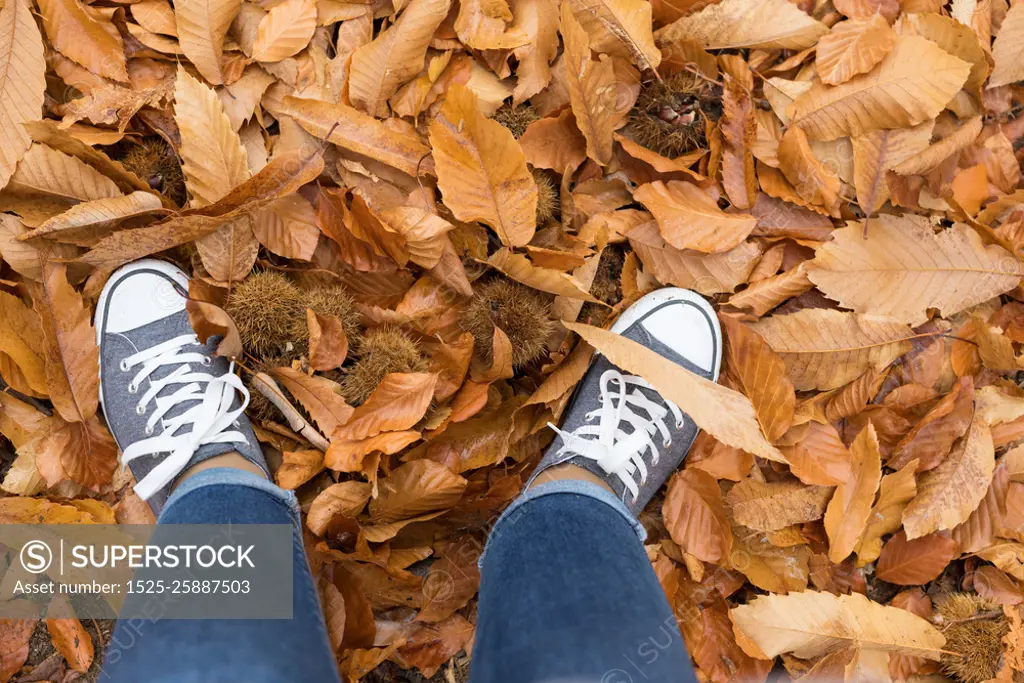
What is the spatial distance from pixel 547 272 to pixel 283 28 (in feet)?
2.19

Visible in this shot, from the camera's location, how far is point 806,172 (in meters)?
1.21

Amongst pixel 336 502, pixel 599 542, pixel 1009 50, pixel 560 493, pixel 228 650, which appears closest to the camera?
pixel 228 650

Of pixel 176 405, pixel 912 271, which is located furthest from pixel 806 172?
pixel 176 405

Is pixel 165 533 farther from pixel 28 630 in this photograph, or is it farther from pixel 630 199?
pixel 630 199

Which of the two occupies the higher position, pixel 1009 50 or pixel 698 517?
pixel 1009 50

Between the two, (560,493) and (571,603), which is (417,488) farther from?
(571,603)

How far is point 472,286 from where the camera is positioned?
119cm

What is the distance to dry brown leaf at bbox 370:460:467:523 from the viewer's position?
111cm

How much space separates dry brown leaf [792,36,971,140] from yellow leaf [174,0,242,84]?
1072 millimetres

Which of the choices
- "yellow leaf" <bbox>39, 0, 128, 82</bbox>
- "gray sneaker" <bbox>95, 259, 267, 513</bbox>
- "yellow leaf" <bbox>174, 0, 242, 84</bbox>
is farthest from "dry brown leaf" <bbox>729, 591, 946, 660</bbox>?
"yellow leaf" <bbox>39, 0, 128, 82</bbox>

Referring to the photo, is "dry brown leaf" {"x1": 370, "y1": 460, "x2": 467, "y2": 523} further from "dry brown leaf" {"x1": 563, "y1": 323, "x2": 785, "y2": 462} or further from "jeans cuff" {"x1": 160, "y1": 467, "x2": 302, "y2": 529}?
"dry brown leaf" {"x1": 563, "y1": 323, "x2": 785, "y2": 462}

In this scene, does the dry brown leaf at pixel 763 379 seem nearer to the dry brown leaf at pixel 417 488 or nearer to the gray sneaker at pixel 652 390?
the gray sneaker at pixel 652 390

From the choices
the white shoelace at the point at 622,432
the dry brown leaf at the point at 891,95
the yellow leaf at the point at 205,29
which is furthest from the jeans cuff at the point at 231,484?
the dry brown leaf at the point at 891,95

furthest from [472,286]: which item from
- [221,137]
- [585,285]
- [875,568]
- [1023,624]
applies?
[1023,624]
